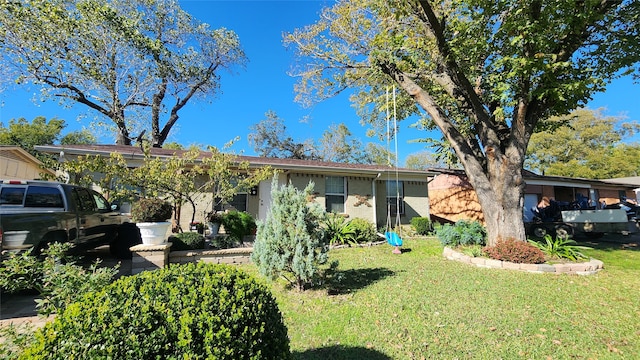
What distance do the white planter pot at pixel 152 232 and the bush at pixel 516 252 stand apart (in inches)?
306

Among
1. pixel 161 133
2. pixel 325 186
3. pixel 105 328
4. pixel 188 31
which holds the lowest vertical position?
pixel 105 328

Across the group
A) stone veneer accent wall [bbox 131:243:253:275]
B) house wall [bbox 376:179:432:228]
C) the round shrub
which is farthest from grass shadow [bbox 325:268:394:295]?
house wall [bbox 376:179:432:228]

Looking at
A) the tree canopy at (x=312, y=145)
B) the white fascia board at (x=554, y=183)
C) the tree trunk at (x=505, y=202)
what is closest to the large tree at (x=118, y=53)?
the tree canopy at (x=312, y=145)

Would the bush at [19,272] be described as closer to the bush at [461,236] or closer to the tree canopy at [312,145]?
the bush at [461,236]

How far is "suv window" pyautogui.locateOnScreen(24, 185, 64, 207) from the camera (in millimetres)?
5293

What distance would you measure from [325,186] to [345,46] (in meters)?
5.74

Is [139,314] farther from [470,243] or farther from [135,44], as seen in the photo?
[135,44]

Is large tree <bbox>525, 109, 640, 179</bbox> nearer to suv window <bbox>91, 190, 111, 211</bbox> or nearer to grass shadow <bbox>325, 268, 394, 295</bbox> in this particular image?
grass shadow <bbox>325, 268, 394, 295</bbox>

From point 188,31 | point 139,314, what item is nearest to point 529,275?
point 139,314

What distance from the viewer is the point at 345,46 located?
416 inches

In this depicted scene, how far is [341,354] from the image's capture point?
307 cm

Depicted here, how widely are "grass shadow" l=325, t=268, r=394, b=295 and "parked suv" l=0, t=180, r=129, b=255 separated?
4.43 meters

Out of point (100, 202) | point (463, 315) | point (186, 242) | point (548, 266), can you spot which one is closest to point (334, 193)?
point (186, 242)

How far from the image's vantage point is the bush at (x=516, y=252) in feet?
22.4
